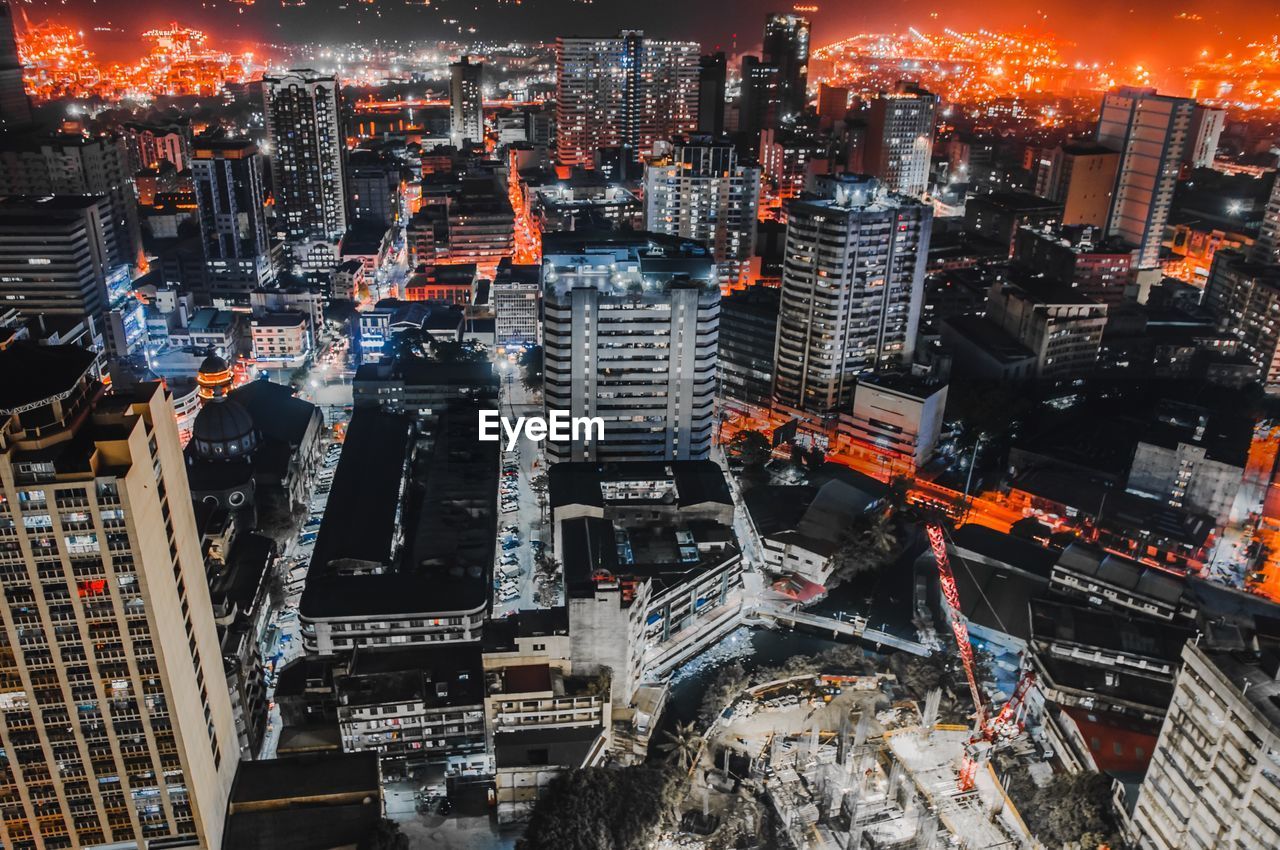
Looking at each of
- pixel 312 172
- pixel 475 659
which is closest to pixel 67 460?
pixel 475 659

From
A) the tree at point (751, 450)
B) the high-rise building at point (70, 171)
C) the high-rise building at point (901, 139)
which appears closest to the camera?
the tree at point (751, 450)

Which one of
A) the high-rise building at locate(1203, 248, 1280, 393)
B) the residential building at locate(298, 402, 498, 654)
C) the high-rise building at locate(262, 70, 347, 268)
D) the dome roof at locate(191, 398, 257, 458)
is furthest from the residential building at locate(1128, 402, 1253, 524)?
the high-rise building at locate(262, 70, 347, 268)

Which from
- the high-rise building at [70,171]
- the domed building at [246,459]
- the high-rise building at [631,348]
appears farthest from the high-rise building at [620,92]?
the domed building at [246,459]

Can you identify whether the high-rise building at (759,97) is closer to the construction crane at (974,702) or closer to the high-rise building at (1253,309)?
the high-rise building at (1253,309)

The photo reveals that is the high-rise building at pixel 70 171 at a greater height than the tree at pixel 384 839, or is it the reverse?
the high-rise building at pixel 70 171

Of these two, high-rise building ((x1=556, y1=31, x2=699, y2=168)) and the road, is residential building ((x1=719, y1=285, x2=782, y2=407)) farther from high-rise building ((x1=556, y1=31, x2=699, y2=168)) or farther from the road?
high-rise building ((x1=556, y1=31, x2=699, y2=168))

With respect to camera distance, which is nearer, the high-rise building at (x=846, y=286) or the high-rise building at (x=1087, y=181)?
the high-rise building at (x=846, y=286)

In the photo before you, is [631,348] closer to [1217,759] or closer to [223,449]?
[223,449]

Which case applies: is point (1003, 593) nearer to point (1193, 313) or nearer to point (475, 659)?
point (475, 659)
